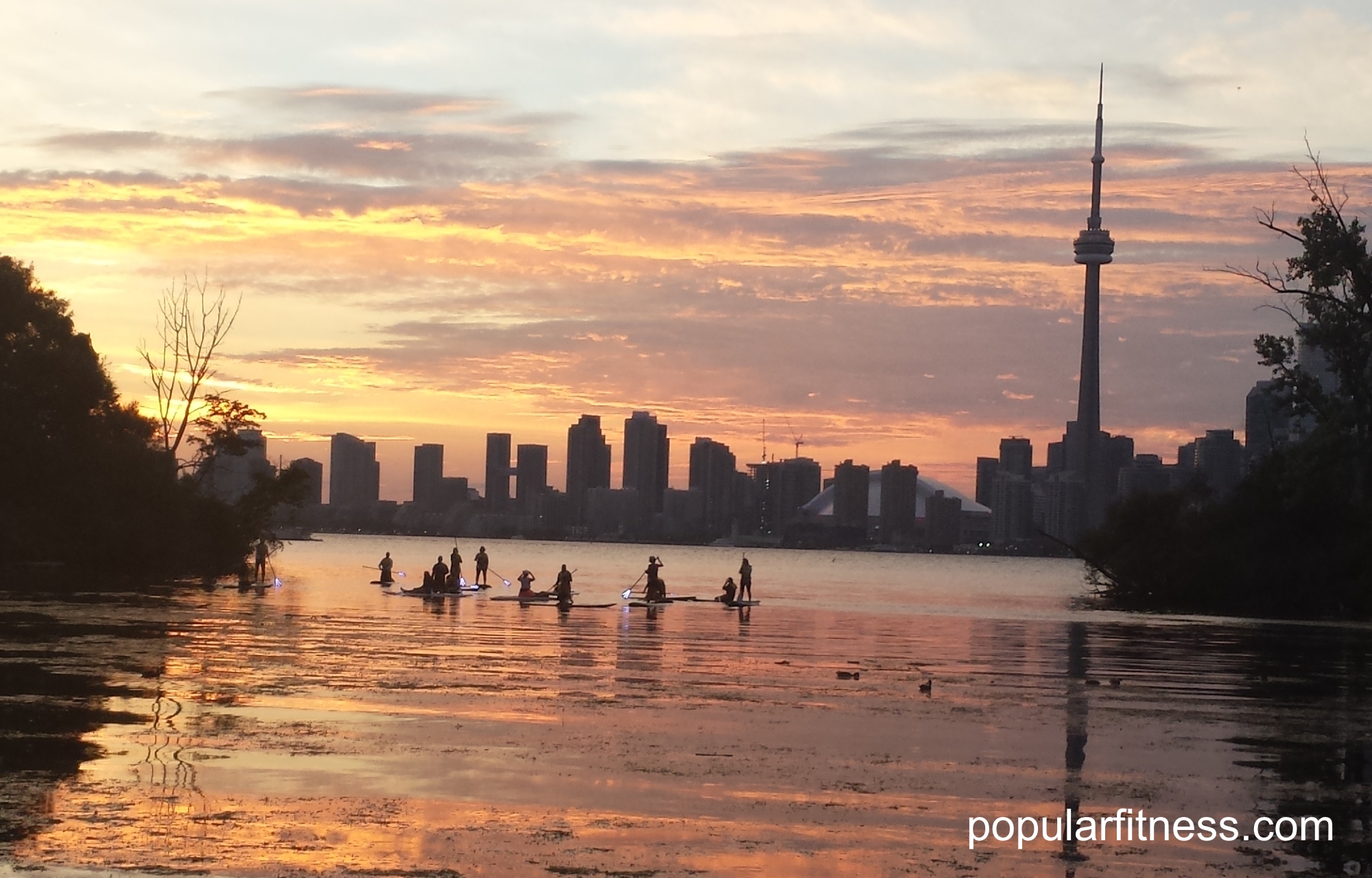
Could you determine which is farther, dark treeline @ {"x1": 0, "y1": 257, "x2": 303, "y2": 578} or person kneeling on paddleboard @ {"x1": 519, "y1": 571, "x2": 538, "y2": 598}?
dark treeline @ {"x1": 0, "y1": 257, "x2": 303, "y2": 578}

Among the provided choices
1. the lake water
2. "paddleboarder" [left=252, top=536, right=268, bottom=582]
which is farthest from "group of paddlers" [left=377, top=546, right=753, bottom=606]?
the lake water

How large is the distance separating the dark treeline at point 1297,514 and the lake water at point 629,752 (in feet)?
83.5

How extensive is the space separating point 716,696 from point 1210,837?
11.6 m

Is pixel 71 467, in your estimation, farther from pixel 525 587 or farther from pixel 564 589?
pixel 564 589

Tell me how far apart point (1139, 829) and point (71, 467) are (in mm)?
63830

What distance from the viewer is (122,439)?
7312cm

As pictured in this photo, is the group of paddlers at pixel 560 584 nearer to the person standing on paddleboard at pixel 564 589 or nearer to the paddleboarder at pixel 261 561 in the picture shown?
the person standing on paddleboard at pixel 564 589

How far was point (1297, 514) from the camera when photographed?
71.8 m

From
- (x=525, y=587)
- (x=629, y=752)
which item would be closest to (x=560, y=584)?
(x=525, y=587)

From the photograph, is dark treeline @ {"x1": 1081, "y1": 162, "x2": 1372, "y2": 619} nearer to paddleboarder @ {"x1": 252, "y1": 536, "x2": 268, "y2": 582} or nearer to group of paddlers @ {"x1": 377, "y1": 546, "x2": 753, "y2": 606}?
group of paddlers @ {"x1": 377, "y1": 546, "x2": 753, "y2": 606}

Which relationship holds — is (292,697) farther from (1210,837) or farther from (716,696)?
(1210,837)

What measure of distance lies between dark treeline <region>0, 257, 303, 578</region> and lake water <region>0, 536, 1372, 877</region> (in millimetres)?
31449

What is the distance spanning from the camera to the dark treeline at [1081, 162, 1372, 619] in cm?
5981

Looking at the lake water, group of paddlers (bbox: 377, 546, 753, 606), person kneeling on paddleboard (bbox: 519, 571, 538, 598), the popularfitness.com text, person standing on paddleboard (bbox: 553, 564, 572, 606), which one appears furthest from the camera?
person kneeling on paddleboard (bbox: 519, 571, 538, 598)
